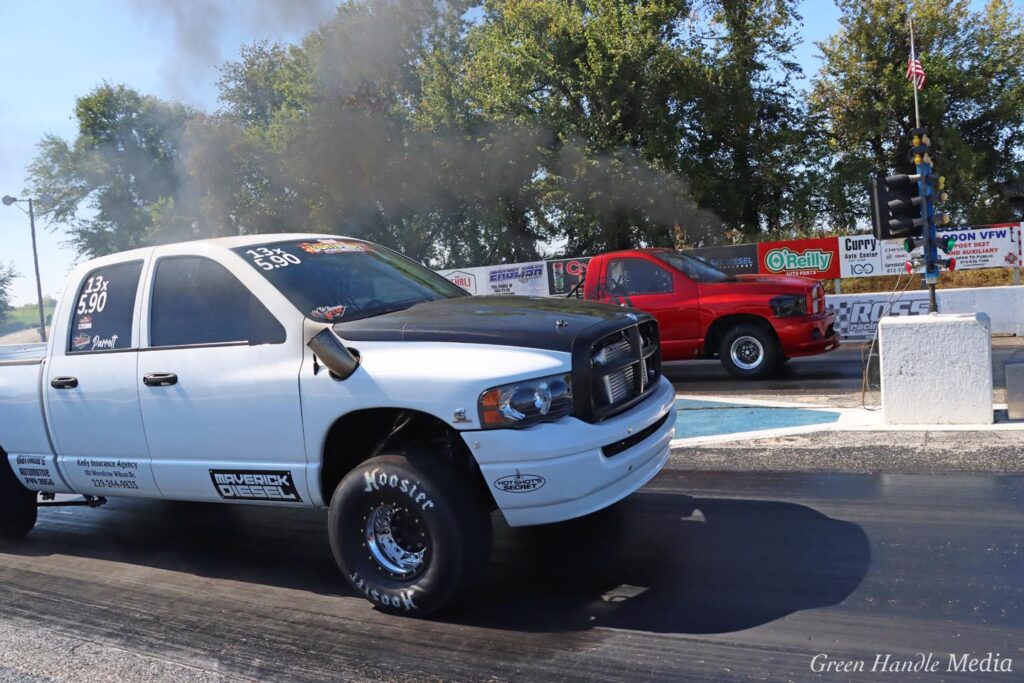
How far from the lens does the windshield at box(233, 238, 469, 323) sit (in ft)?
14.4

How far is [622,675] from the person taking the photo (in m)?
3.29

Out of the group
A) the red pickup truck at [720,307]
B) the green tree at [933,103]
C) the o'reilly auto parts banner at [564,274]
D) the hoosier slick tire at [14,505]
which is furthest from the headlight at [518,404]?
the green tree at [933,103]

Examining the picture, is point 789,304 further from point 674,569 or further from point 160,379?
point 160,379

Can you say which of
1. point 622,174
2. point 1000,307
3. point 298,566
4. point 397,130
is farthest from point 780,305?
point 397,130

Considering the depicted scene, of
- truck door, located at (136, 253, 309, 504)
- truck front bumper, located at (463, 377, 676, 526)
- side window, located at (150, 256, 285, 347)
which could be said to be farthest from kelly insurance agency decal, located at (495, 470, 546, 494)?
side window, located at (150, 256, 285, 347)

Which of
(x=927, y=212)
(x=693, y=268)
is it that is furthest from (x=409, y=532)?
(x=693, y=268)

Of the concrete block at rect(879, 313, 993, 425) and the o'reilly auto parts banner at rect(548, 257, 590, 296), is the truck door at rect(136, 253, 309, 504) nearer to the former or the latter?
the concrete block at rect(879, 313, 993, 425)

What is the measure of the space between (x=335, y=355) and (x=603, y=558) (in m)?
1.71

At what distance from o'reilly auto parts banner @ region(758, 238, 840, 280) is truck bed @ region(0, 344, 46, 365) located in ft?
47.2

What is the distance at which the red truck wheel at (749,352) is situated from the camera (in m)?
11.0

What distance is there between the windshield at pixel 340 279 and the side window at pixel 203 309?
157 mm

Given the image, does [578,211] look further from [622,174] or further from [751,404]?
[751,404]

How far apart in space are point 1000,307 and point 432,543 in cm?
1430

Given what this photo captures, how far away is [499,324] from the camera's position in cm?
398
